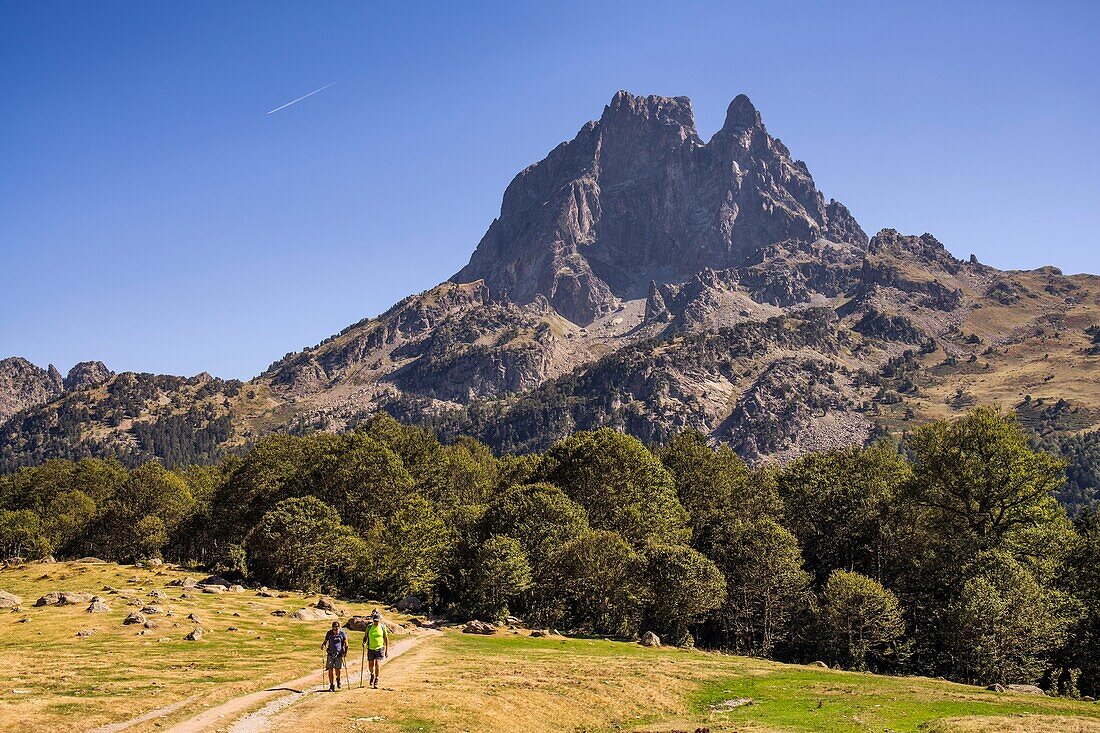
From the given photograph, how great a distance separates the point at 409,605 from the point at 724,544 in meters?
40.0

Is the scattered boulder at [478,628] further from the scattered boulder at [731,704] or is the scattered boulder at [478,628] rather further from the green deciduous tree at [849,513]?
the green deciduous tree at [849,513]

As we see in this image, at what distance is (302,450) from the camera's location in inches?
5251

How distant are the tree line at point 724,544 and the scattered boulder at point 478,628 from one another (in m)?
6.87

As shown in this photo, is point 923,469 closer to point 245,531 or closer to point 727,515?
point 727,515

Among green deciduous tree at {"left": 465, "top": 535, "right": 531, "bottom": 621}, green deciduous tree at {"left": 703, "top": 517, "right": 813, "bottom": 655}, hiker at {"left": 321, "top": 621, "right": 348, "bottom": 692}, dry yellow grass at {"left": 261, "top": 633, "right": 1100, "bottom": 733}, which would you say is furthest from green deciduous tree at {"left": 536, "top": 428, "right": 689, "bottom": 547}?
hiker at {"left": 321, "top": 621, "right": 348, "bottom": 692}

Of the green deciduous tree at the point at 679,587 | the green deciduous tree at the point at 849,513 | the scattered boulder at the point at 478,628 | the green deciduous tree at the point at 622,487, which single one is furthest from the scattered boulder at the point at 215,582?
the green deciduous tree at the point at 849,513

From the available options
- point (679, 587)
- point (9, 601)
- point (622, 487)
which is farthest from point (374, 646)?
point (622, 487)

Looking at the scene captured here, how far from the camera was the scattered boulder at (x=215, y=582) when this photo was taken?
304ft

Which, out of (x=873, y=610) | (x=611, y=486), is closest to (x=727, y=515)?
(x=611, y=486)

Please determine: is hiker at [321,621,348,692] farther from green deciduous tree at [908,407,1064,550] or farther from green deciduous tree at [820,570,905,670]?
A: green deciduous tree at [908,407,1064,550]

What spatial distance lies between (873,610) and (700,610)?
1796 cm

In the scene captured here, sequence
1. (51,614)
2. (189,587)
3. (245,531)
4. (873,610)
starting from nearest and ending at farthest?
1. (51,614)
2. (873,610)
3. (189,587)
4. (245,531)

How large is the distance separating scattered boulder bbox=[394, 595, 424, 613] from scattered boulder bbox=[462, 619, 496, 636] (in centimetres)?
1625

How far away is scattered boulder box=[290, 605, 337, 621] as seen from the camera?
74.0m
